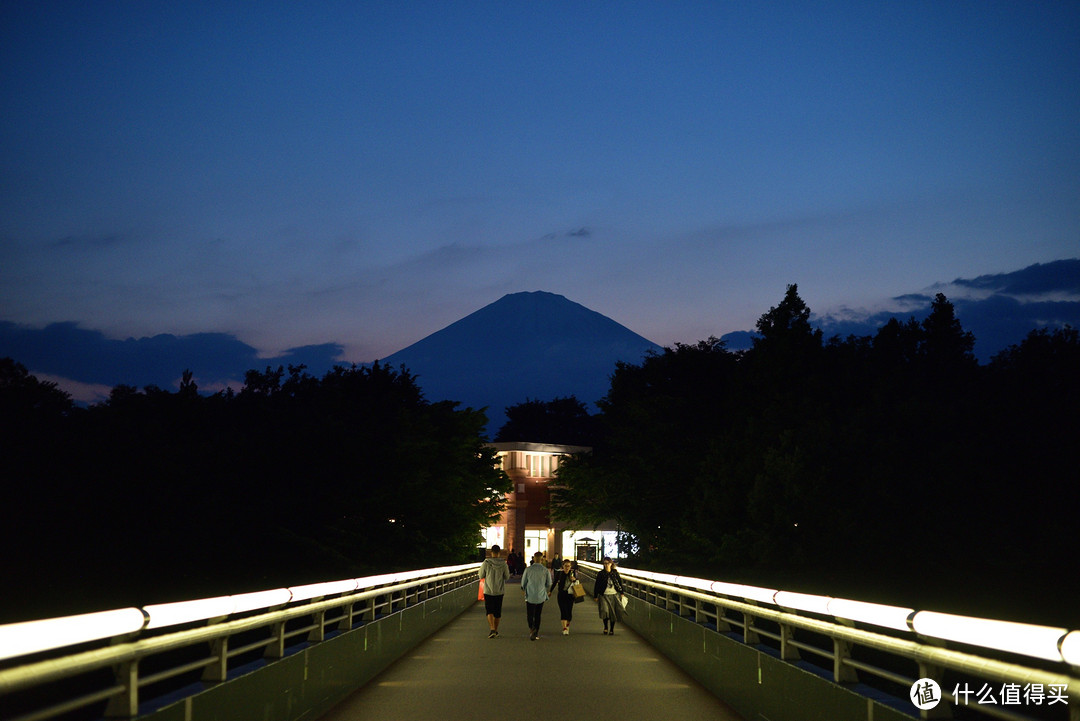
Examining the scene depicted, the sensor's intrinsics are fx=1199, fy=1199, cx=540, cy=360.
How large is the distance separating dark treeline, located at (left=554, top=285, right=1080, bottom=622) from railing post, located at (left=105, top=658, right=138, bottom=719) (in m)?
40.3

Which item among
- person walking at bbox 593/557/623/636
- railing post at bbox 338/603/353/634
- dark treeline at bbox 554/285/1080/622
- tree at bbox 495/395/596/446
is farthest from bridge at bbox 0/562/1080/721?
tree at bbox 495/395/596/446

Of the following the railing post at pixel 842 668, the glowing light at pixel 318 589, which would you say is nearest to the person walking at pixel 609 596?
the glowing light at pixel 318 589

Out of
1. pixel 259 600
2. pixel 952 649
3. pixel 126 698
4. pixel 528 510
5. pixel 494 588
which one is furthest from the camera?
pixel 528 510

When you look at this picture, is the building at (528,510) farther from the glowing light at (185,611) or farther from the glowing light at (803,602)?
the glowing light at (185,611)

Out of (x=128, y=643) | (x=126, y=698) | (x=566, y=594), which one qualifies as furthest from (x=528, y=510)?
(x=126, y=698)

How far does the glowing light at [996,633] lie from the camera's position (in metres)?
5.16

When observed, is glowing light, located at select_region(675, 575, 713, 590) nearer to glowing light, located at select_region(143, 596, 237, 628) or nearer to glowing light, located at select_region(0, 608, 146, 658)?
glowing light, located at select_region(143, 596, 237, 628)

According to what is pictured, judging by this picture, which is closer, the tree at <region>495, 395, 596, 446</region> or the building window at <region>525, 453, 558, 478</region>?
the building window at <region>525, 453, 558, 478</region>

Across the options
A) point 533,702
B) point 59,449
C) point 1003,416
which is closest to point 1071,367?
point 1003,416

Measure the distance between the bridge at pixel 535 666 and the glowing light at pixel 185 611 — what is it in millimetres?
21

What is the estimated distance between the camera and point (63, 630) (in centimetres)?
546

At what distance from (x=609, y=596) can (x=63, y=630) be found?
21.1 metres

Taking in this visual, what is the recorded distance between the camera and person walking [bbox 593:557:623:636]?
84.0 feet

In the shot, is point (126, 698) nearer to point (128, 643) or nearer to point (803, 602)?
point (128, 643)
